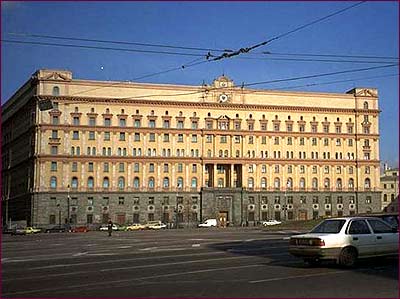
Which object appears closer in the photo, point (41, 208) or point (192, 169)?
point (41, 208)

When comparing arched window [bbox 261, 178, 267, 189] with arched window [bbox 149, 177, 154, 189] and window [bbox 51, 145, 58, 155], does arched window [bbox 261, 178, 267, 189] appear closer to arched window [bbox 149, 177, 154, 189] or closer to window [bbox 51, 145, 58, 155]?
arched window [bbox 149, 177, 154, 189]

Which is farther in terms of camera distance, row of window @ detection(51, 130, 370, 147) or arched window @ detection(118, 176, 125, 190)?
arched window @ detection(118, 176, 125, 190)

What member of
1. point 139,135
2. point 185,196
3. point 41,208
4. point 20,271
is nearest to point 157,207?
point 185,196

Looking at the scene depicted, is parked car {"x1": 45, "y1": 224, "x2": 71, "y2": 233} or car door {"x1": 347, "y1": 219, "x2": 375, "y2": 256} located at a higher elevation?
car door {"x1": 347, "y1": 219, "x2": 375, "y2": 256}

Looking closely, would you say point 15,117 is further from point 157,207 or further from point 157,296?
point 157,296

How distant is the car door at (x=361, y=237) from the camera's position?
55.2 feet

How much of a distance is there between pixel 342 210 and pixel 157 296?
107 m

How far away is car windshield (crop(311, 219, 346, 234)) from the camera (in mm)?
16964

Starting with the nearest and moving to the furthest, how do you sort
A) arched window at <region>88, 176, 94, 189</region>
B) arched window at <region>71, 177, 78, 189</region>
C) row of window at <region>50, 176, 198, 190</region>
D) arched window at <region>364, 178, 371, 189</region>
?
row of window at <region>50, 176, 198, 190</region>
arched window at <region>71, 177, 78, 189</region>
arched window at <region>88, 176, 94, 189</region>
arched window at <region>364, 178, 371, 189</region>

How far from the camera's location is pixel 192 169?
10856cm

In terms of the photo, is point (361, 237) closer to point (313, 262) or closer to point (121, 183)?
point (313, 262)

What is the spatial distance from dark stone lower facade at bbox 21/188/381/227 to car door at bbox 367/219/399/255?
86.6 m

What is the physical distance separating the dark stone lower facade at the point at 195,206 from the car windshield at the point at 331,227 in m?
86.4

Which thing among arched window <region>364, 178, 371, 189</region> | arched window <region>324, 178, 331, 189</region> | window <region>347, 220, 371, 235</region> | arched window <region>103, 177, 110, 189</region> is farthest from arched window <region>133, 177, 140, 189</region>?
window <region>347, 220, 371, 235</region>
